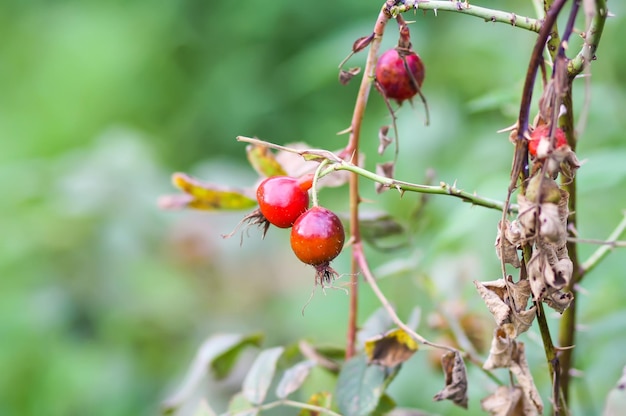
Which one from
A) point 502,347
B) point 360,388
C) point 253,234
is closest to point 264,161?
point 360,388

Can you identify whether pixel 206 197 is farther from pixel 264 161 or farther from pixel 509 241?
pixel 509 241

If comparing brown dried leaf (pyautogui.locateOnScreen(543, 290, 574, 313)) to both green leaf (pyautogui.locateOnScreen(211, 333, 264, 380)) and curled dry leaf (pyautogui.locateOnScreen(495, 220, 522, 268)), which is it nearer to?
curled dry leaf (pyautogui.locateOnScreen(495, 220, 522, 268))

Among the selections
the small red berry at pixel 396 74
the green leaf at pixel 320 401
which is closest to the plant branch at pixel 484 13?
the small red berry at pixel 396 74

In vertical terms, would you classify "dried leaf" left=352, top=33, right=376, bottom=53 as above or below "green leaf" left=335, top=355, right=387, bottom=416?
above

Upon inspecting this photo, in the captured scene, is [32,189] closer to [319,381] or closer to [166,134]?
[166,134]

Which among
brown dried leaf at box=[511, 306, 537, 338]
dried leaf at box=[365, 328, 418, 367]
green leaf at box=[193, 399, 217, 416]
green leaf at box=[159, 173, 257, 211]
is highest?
green leaf at box=[159, 173, 257, 211]

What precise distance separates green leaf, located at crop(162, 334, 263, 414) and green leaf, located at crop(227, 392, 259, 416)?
0.10 m

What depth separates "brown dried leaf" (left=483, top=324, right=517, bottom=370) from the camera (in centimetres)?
98

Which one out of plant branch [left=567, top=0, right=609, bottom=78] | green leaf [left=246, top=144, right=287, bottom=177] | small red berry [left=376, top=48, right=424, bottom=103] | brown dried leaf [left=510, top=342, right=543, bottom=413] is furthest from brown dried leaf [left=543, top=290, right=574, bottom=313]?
green leaf [left=246, top=144, right=287, bottom=177]

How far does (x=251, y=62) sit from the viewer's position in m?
4.36

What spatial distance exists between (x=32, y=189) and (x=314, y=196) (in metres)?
2.41

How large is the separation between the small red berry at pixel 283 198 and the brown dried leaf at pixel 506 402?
0.36 metres

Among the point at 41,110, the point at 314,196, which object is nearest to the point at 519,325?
the point at 314,196

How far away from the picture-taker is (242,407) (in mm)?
1312
